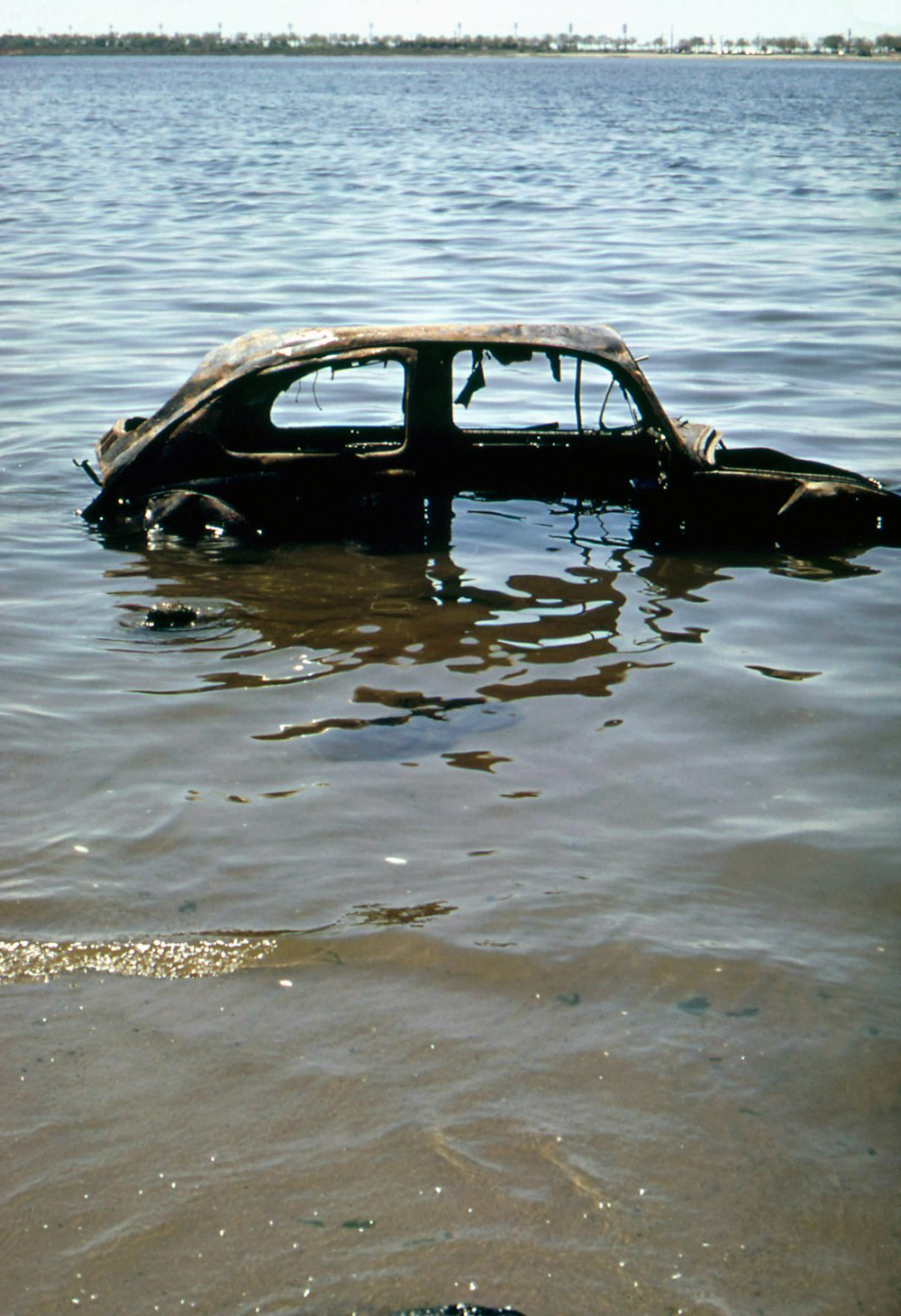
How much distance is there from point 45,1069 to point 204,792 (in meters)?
1.55

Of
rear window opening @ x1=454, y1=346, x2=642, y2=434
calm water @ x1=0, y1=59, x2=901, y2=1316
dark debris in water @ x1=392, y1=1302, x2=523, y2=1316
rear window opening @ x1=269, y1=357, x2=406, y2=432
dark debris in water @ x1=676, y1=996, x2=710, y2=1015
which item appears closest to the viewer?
dark debris in water @ x1=392, y1=1302, x2=523, y2=1316

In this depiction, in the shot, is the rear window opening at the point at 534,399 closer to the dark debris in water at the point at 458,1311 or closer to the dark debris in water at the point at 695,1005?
the dark debris in water at the point at 695,1005

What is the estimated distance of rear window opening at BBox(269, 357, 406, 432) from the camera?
10.5 m

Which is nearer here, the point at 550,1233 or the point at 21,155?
the point at 550,1233

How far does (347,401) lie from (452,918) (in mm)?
7609

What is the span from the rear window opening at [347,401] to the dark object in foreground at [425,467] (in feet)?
7.95

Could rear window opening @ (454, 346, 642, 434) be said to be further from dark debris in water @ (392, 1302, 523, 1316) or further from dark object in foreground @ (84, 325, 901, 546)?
dark debris in water @ (392, 1302, 523, 1316)

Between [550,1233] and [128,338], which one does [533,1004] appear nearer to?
[550,1233]

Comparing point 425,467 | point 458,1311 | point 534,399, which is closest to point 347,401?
point 534,399

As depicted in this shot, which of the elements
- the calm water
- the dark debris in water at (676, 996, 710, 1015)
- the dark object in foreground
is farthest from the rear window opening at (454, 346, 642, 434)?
the dark debris in water at (676, 996, 710, 1015)

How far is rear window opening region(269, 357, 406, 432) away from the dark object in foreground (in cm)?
242

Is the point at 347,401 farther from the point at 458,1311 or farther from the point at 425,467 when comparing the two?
the point at 458,1311

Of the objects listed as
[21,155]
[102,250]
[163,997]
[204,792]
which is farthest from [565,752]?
[21,155]

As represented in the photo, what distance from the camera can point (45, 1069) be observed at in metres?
3.36
